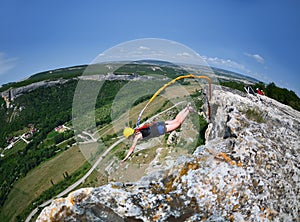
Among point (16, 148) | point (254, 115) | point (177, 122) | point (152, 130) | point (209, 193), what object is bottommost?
point (16, 148)

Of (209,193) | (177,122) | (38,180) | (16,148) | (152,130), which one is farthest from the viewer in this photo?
(16,148)

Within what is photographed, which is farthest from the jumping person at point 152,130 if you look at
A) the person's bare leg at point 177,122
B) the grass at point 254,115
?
the grass at point 254,115

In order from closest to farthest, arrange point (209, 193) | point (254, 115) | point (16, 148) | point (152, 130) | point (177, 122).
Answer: point (209, 193) < point (254, 115) < point (152, 130) < point (177, 122) < point (16, 148)

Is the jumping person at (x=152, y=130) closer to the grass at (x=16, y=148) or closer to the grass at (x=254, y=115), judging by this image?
the grass at (x=254, y=115)

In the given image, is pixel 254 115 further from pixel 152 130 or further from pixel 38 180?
pixel 38 180

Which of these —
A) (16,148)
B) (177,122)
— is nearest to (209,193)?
(177,122)

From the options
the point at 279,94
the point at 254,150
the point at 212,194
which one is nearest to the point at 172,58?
the point at 254,150
